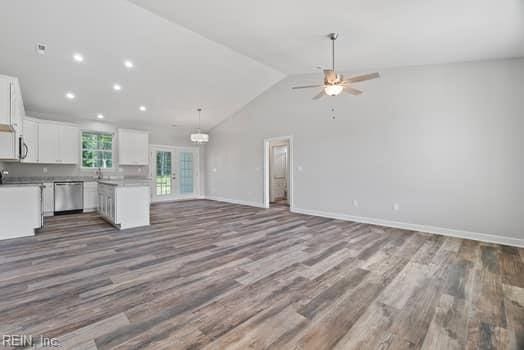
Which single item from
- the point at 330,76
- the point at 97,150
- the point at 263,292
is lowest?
the point at 263,292

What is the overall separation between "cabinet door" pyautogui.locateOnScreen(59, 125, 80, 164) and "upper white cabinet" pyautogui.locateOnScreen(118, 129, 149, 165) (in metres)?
1.10

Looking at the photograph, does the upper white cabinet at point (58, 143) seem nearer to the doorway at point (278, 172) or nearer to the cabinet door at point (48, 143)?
the cabinet door at point (48, 143)

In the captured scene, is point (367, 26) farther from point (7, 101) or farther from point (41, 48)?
point (7, 101)

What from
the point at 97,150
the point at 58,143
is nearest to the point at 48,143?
the point at 58,143

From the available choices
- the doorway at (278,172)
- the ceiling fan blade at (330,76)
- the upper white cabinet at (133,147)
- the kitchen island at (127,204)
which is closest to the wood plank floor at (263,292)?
the kitchen island at (127,204)

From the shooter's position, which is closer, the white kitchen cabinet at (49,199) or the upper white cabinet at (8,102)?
the upper white cabinet at (8,102)

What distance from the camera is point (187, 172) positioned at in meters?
9.62

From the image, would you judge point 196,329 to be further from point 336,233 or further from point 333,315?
→ point 336,233

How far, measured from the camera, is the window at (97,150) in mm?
7195

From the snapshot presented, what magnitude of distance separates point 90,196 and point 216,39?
18.5 feet

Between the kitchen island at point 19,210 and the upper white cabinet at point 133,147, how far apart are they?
3.35 m

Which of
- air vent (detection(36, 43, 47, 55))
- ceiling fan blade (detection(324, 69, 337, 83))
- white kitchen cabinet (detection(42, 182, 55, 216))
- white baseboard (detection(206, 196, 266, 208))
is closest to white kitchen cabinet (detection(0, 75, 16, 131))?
air vent (detection(36, 43, 47, 55))

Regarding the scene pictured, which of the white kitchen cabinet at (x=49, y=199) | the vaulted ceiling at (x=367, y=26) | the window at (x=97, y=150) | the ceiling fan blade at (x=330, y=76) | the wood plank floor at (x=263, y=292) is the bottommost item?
the wood plank floor at (x=263, y=292)

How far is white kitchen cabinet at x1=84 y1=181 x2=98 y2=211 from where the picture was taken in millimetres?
6652
